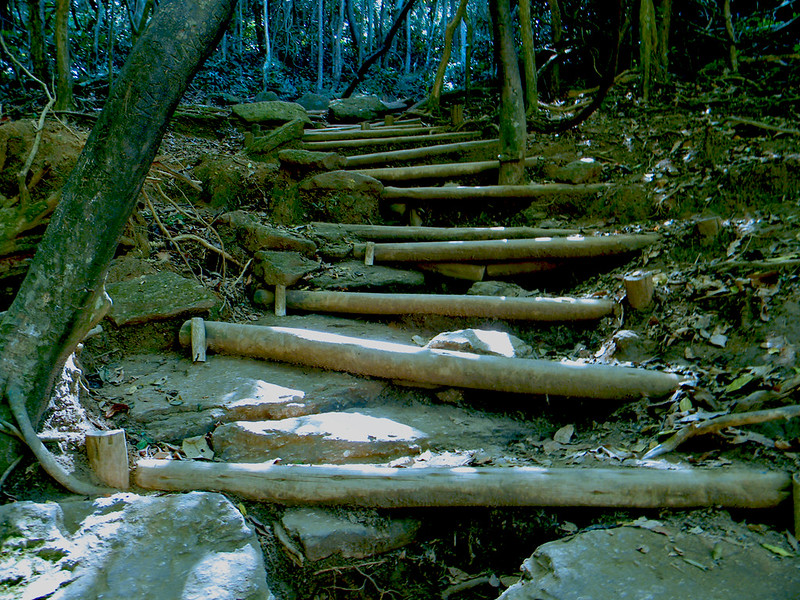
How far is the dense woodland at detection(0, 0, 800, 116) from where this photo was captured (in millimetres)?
6434

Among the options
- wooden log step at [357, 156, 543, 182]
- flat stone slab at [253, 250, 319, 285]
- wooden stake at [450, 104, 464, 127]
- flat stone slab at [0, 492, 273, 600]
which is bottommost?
→ flat stone slab at [0, 492, 273, 600]

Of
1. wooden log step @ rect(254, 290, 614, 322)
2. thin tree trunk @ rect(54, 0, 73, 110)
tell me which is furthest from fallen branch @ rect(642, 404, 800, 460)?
thin tree trunk @ rect(54, 0, 73, 110)

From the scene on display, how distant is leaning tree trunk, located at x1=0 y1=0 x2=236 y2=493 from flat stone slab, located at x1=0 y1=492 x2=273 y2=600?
23 cm

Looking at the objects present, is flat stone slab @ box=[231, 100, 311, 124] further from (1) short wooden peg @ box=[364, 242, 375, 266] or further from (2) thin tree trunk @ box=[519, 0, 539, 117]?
(1) short wooden peg @ box=[364, 242, 375, 266]

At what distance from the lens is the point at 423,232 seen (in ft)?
15.6

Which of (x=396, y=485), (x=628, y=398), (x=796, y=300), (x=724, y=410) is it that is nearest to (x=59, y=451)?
(x=396, y=485)

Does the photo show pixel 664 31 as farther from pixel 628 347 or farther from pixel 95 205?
pixel 95 205

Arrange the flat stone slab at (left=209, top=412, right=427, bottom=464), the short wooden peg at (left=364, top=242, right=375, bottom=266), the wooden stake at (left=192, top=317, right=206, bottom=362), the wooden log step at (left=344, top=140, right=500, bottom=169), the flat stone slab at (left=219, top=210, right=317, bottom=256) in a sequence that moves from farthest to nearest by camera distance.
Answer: the wooden log step at (left=344, top=140, right=500, bottom=169) → the short wooden peg at (left=364, top=242, right=375, bottom=266) → the flat stone slab at (left=219, top=210, right=317, bottom=256) → the wooden stake at (left=192, top=317, right=206, bottom=362) → the flat stone slab at (left=209, top=412, right=427, bottom=464)

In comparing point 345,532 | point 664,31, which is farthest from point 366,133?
point 345,532

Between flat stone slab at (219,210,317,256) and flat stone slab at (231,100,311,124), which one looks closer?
flat stone slab at (219,210,317,256)

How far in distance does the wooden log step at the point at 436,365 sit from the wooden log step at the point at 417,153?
339 cm

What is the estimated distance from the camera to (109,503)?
191cm

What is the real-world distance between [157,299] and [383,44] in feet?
32.3

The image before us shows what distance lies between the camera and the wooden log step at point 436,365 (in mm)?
2688
